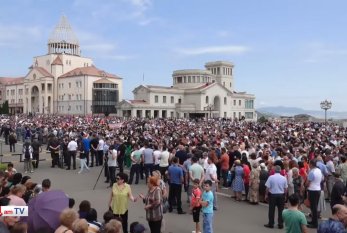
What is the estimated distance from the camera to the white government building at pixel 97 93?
90.8 metres

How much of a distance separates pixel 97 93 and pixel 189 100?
74.3 feet

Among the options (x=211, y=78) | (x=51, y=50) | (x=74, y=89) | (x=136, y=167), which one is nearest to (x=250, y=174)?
(x=136, y=167)

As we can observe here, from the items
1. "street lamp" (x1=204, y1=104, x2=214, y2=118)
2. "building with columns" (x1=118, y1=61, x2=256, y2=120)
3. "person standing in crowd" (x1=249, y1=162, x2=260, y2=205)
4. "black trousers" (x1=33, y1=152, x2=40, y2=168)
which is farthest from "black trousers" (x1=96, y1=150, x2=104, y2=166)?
"street lamp" (x1=204, y1=104, x2=214, y2=118)

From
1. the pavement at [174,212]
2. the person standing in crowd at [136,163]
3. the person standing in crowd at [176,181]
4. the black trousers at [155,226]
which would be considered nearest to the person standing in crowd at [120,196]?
the black trousers at [155,226]

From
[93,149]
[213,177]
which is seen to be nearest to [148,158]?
[213,177]

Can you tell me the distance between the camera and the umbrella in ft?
18.7

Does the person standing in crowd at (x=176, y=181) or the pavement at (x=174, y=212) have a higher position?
the person standing in crowd at (x=176, y=181)

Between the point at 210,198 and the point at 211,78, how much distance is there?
100652mm

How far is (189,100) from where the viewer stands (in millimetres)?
96375

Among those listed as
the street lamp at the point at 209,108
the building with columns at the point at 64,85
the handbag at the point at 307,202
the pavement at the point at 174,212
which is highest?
the building with columns at the point at 64,85

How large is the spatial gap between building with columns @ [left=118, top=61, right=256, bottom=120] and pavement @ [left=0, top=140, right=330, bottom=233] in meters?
66.2

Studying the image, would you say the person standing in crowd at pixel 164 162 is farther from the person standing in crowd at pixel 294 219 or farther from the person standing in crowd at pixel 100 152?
the person standing in crowd at pixel 294 219

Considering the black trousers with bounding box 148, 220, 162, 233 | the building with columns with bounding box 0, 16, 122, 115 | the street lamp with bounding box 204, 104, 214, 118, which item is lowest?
the black trousers with bounding box 148, 220, 162, 233

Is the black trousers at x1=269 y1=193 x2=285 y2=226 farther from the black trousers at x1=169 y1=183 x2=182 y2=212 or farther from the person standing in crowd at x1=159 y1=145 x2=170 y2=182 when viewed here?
the person standing in crowd at x1=159 y1=145 x2=170 y2=182
